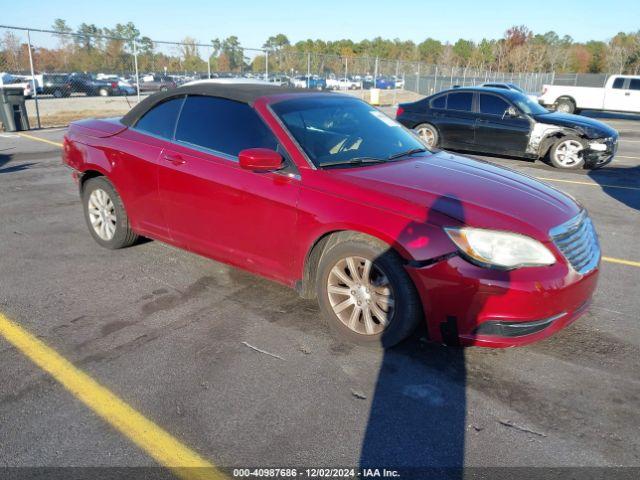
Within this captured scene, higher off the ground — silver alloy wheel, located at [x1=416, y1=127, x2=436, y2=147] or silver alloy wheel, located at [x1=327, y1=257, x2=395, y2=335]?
silver alloy wheel, located at [x1=416, y1=127, x2=436, y2=147]

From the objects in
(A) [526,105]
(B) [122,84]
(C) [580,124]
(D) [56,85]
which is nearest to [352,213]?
(C) [580,124]

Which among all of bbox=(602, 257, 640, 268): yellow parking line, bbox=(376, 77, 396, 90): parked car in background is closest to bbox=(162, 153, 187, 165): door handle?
bbox=(602, 257, 640, 268): yellow parking line

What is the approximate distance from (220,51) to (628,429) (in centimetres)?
2341

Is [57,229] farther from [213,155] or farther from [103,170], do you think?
[213,155]

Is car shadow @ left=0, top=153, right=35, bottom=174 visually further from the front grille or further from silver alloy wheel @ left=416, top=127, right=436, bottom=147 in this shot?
the front grille

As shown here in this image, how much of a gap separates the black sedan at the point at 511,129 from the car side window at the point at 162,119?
8.41m

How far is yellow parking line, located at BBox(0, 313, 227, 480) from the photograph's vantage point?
2.32m

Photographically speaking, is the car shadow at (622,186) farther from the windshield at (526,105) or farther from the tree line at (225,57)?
the tree line at (225,57)

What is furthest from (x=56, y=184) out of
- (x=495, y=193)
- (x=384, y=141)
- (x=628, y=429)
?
(x=628, y=429)

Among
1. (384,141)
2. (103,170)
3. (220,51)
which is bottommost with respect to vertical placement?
(103,170)

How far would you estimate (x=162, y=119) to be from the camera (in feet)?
14.4

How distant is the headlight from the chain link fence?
53.3 feet

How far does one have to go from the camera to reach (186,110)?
4.23 meters

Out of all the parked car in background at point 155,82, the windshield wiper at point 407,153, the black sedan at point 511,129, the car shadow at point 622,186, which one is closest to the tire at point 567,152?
the black sedan at point 511,129
